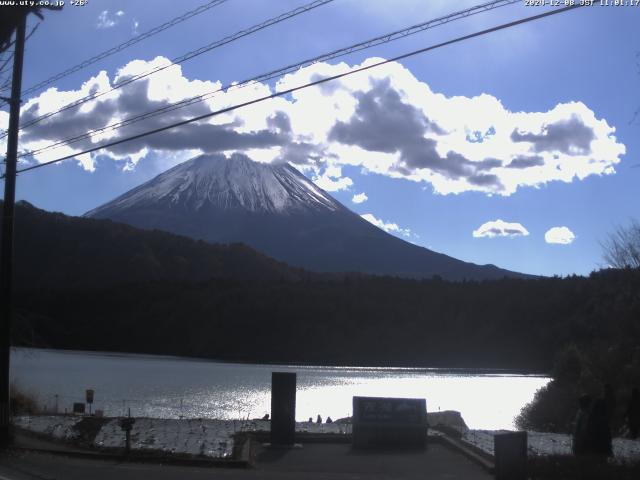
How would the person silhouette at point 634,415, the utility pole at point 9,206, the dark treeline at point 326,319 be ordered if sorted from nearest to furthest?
the utility pole at point 9,206
the person silhouette at point 634,415
the dark treeline at point 326,319

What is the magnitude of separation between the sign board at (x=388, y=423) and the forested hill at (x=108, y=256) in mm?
127653

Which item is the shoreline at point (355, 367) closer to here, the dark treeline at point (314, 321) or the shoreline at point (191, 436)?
the dark treeline at point (314, 321)

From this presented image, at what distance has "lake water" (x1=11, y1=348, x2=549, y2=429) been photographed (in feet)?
147

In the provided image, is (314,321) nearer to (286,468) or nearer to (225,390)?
(225,390)

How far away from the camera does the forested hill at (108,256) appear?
14900cm

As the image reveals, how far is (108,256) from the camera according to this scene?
15650 cm

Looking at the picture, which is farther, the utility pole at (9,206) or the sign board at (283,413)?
the utility pole at (9,206)

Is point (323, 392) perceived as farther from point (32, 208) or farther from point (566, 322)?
point (32, 208)

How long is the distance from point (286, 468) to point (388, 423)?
11.2 feet

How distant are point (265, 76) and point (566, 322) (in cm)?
8978

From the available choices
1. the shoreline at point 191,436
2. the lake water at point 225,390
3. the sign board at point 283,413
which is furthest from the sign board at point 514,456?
the lake water at point 225,390

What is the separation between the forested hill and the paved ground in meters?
128

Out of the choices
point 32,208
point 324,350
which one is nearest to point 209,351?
point 324,350

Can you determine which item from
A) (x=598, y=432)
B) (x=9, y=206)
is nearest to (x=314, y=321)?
(x=9, y=206)
